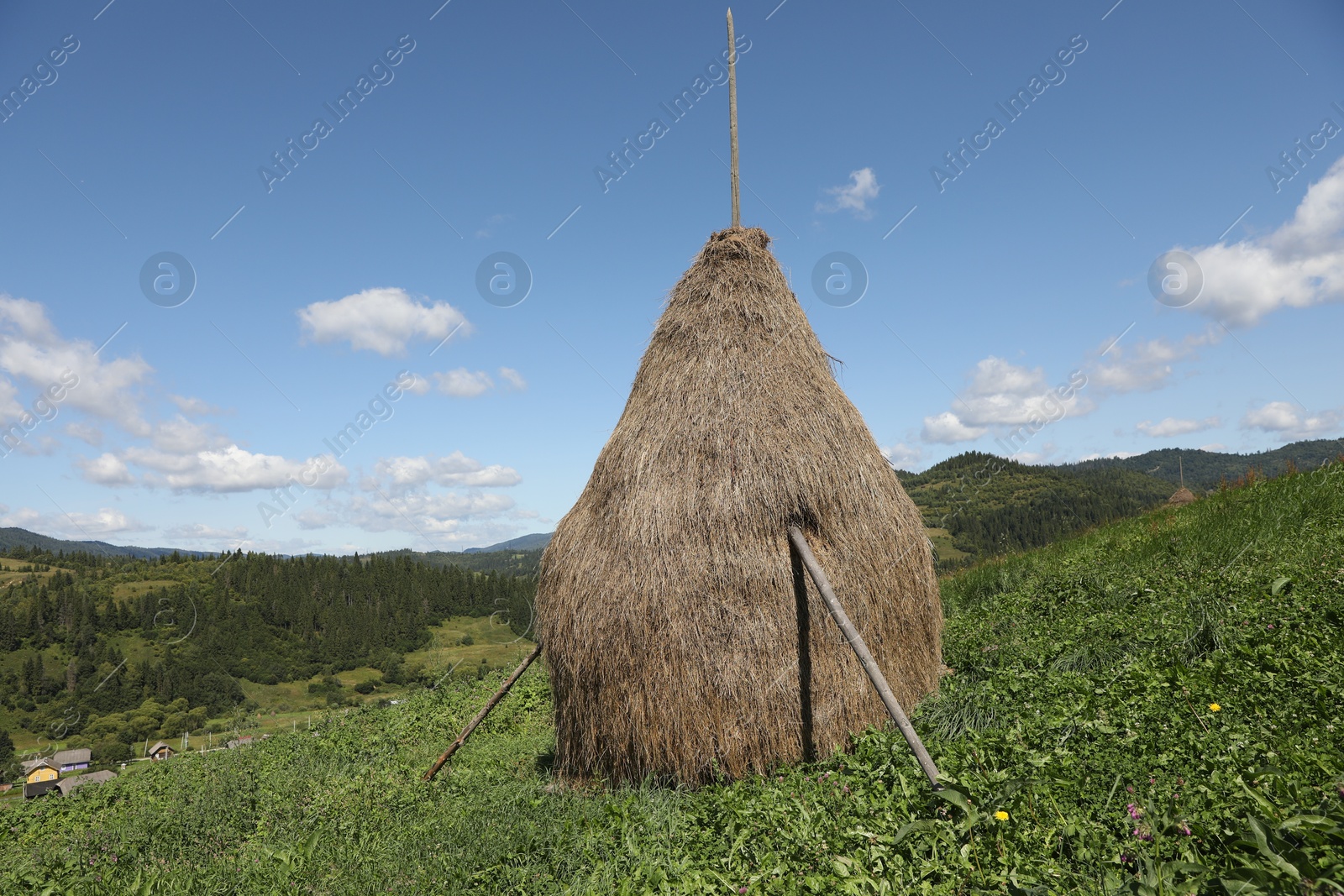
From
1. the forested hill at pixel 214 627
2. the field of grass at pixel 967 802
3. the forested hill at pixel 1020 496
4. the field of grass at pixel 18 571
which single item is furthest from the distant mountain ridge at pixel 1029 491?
the field of grass at pixel 967 802

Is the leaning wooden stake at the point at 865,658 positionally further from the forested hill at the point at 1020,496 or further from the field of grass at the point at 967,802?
the forested hill at the point at 1020,496

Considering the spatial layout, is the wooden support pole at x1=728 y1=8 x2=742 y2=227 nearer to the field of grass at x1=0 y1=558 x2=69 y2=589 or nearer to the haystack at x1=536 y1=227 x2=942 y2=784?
the haystack at x1=536 y1=227 x2=942 y2=784

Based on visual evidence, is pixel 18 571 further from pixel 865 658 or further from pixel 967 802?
pixel 967 802

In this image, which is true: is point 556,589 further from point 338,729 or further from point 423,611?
point 423,611

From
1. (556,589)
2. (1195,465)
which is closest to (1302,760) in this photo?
(556,589)

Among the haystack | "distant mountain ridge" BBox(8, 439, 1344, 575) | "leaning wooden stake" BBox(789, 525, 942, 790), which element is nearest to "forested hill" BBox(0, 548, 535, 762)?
"distant mountain ridge" BBox(8, 439, 1344, 575)

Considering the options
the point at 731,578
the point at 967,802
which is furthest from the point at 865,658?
the point at 731,578

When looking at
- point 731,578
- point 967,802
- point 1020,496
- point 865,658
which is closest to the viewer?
point 967,802

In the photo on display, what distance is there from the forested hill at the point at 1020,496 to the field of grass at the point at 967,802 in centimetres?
6966

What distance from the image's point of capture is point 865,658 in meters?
5.26

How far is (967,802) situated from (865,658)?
1.23 metres

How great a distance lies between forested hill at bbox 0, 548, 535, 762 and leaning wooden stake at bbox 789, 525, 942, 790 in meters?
80.8

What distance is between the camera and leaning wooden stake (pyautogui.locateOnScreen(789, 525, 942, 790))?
470 centimetres

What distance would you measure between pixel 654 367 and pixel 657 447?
138cm
